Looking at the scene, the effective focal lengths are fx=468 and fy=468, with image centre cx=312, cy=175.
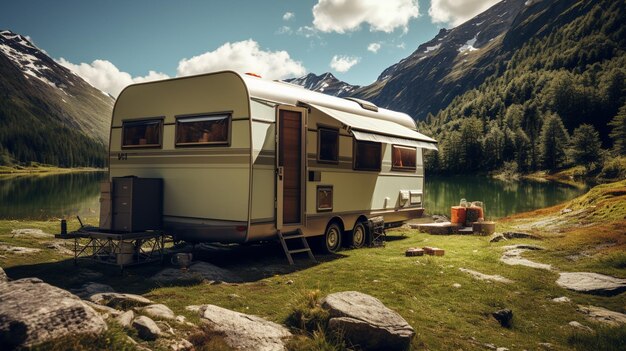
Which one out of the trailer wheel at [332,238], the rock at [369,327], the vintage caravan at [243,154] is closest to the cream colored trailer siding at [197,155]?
the vintage caravan at [243,154]

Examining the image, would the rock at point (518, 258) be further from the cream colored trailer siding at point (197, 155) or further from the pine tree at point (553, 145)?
the pine tree at point (553, 145)

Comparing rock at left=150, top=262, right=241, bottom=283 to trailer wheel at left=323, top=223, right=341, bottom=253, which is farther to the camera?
trailer wheel at left=323, top=223, right=341, bottom=253

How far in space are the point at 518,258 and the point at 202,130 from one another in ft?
30.2

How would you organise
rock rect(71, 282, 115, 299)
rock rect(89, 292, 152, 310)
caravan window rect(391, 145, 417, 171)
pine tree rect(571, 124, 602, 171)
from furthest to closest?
1. pine tree rect(571, 124, 602, 171)
2. caravan window rect(391, 145, 417, 171)
3. rock rect(71, 282, 115, 299)
4. rock rect(89, 292, 152, 310)

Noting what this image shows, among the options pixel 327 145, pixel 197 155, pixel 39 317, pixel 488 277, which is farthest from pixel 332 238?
pixel 39 317

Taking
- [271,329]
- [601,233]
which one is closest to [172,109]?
[271,329]

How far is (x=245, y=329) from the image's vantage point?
22.0ft

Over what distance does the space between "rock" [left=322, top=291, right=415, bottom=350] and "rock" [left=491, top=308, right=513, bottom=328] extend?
90.9 inches

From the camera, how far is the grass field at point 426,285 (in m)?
7.58

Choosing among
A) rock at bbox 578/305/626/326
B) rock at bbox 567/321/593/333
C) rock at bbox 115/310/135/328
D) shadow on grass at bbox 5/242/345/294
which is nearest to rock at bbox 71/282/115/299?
shadow on grass at bbox 5/242/345/294

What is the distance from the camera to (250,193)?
10844 mm

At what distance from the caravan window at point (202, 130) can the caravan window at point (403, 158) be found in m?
7.64

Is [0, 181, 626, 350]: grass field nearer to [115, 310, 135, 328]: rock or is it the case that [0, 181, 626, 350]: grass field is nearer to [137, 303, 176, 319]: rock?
[137, 303, 176, 319]: rock

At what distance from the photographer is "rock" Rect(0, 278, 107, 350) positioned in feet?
15.7
